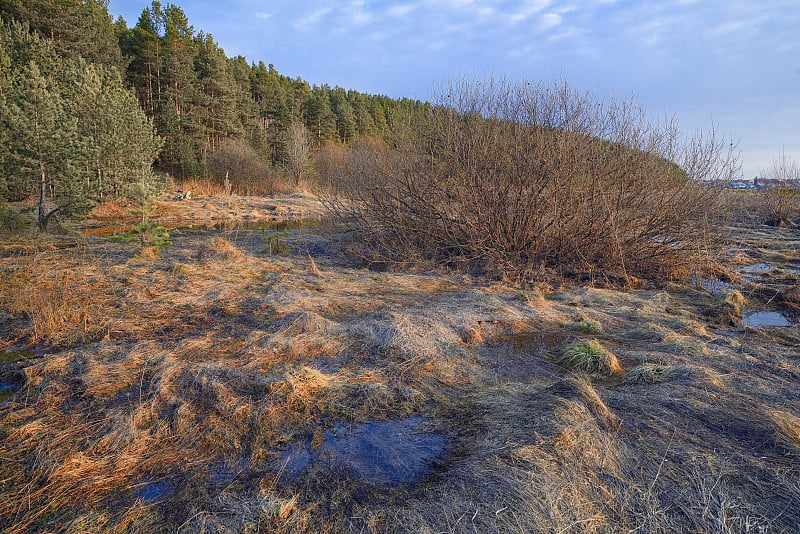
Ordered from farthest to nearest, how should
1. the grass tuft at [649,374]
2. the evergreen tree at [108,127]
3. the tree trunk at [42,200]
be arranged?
the evergreen tree at [108,127] → the tree trunk at [42,200] → the grass tuft at [649,374]

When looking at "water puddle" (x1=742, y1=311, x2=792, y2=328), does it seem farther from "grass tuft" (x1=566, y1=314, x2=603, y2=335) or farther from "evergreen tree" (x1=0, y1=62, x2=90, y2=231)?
"evergreen tree" (x1=0, y1=62, x2=90, y2=231)

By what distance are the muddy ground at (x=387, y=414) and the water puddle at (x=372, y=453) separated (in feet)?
0.05

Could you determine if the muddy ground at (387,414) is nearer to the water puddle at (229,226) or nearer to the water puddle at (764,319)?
the water puddle at (764,319)

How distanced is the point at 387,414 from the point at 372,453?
1.69 ft

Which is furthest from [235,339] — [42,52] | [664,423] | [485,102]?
[42,52]

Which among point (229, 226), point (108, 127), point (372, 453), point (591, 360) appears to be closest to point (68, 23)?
point (108, 127)

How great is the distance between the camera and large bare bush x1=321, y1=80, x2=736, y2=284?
772cm

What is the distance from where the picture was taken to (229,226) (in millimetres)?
15578

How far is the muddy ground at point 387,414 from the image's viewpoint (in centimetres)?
228

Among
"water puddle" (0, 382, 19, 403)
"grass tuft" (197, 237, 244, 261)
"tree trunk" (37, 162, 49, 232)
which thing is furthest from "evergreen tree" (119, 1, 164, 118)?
"water puddle" (0, 382, 19, 403)

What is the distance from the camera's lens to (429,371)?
410 cm

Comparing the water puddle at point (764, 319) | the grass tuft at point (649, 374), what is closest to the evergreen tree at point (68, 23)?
the grass tuft at point (649, 374)

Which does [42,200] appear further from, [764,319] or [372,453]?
[764,319]

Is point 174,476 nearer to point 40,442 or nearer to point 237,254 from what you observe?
point 40,442
